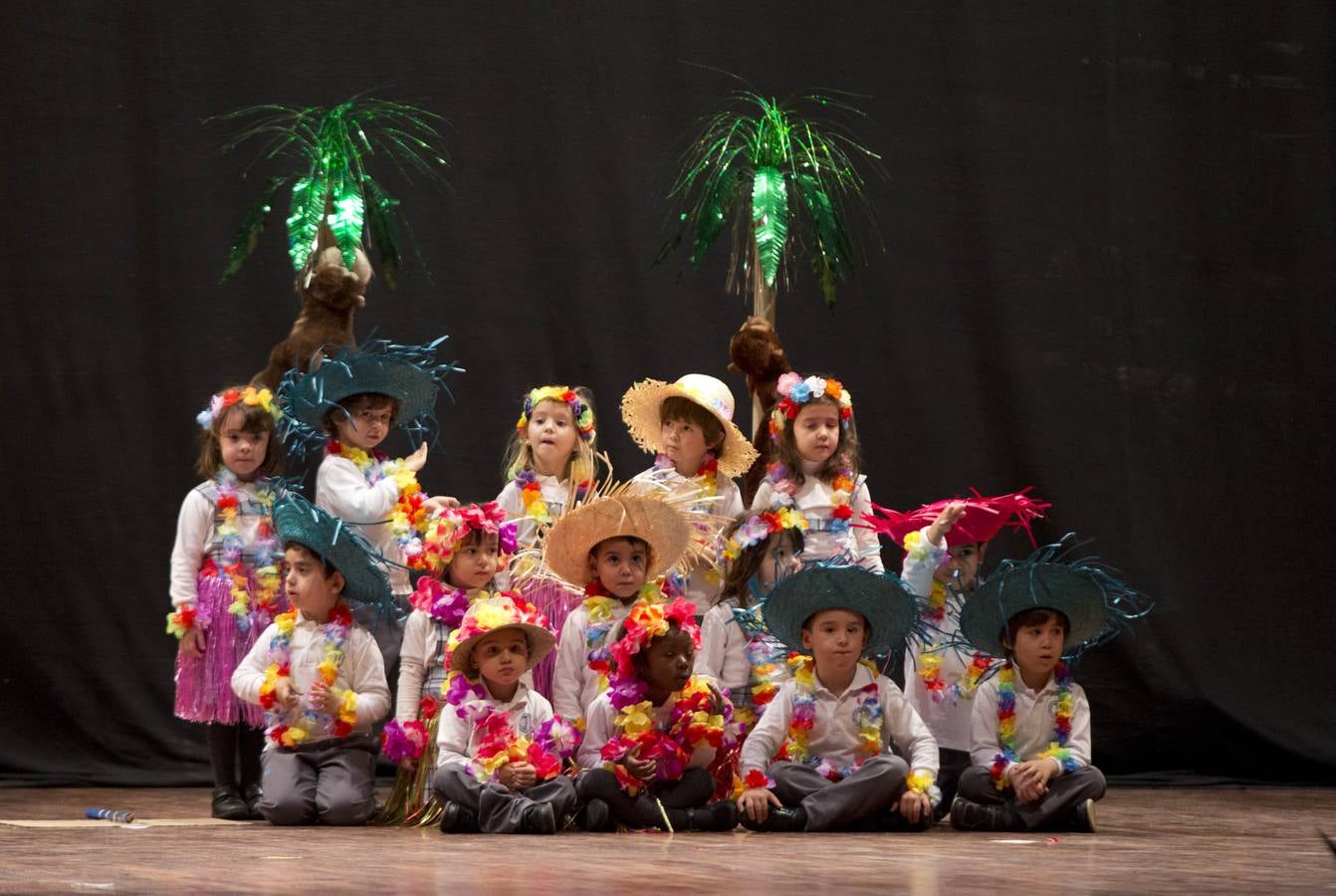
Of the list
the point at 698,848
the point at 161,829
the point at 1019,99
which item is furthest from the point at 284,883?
the point at 1019,99

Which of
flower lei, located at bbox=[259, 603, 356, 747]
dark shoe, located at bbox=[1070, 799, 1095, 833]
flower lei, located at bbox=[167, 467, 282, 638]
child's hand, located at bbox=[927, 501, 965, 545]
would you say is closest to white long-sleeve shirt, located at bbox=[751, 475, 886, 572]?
child's hand, located at bbox=[927, 501, 965, 545]

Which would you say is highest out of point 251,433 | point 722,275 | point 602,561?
point 722,275

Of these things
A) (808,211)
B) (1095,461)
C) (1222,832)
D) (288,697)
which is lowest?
(1222,832)

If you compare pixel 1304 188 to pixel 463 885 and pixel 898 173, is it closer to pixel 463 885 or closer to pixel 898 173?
pixel 898 173

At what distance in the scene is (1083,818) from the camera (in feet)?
15.9

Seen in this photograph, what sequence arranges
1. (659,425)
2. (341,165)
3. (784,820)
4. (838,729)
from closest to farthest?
(784,820) < (838,729) < (659,425) < (341,165)

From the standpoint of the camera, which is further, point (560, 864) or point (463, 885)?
point (560, 864)

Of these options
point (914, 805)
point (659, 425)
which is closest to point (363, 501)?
point (659, 425)

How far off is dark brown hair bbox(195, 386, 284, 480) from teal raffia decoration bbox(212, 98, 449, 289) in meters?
0.57

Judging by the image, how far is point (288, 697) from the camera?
5035mm

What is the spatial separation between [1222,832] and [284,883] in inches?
101

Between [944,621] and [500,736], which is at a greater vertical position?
[944,621]

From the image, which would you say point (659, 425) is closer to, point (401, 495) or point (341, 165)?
point (401, 495)

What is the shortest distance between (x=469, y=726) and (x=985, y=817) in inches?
54.4
